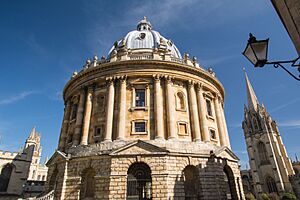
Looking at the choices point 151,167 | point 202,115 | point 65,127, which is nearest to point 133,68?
point 202,115

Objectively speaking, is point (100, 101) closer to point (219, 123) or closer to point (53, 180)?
point (53, 180)

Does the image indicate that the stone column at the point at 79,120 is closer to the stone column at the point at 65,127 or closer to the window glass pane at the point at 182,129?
the stone column at the point at 65,127

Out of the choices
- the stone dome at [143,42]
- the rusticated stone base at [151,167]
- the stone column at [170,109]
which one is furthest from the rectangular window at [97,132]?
the stone dome at [143,42]

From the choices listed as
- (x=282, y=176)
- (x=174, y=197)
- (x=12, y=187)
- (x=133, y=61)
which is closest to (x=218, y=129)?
(x=174, y=197)

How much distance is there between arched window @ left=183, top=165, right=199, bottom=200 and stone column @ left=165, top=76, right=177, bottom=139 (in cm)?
358

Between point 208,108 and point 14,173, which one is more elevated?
point 208,108

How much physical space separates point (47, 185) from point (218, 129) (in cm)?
2173

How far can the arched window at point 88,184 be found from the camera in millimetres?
19856

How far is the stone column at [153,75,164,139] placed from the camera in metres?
21.0

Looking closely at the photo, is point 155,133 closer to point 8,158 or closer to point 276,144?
point 8,158

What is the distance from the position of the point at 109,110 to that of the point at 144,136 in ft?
15.9

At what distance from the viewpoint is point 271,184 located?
55.7 metres

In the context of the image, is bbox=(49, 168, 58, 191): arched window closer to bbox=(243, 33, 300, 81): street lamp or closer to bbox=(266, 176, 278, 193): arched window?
bbox=(243, 33, 300, 81): street lamp

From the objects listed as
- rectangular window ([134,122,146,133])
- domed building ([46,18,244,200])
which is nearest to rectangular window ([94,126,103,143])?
domed building ([46,18,244,200])
